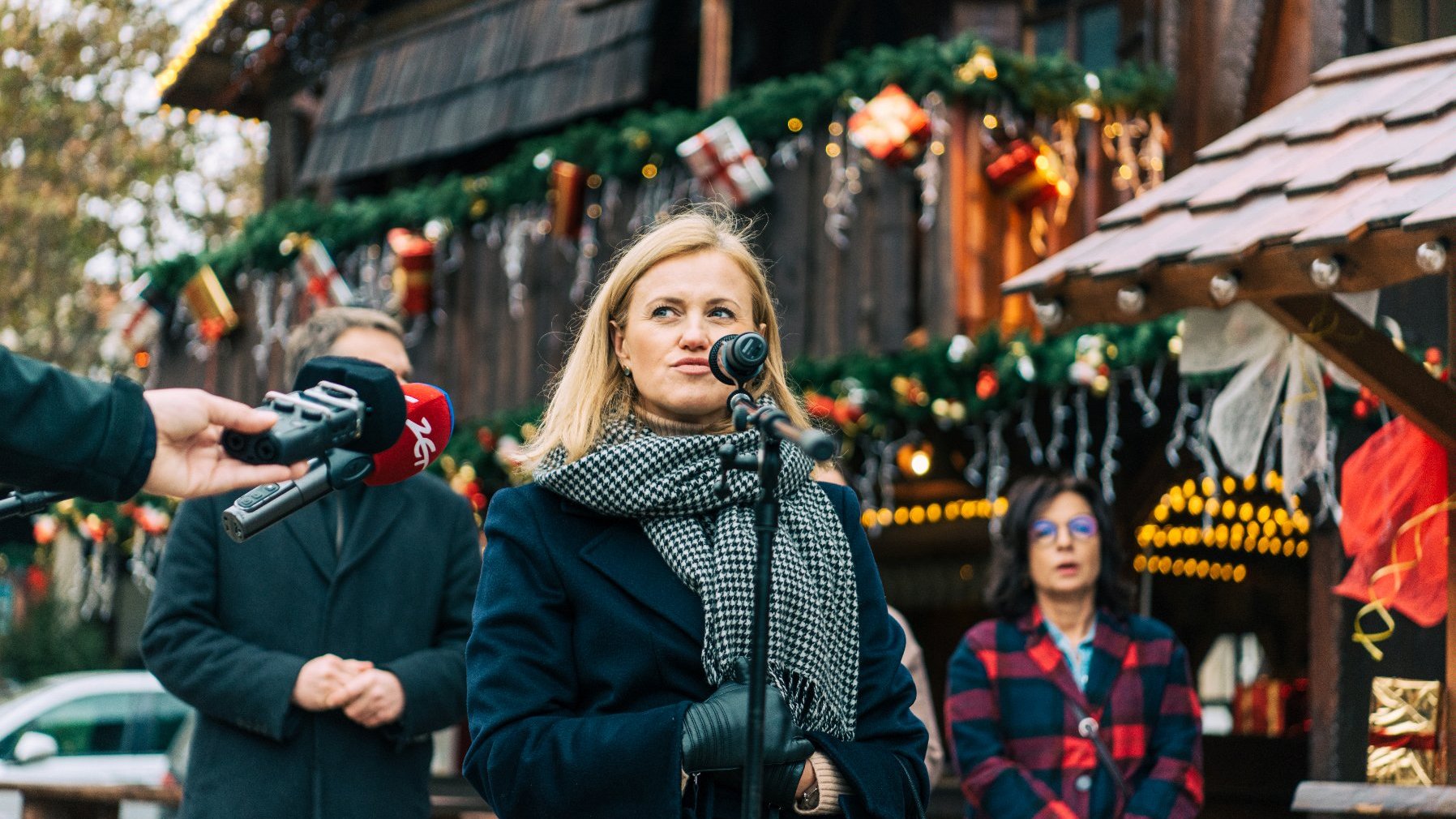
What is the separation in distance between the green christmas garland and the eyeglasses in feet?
10.7

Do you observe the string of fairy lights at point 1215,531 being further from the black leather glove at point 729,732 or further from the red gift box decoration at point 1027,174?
the black leather glove at point 729,732

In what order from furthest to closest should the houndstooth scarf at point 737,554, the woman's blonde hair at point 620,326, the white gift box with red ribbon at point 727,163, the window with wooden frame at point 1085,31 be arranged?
1. the window with wooden frame at point 1085,31
2. the white gift box with red ribbon at point 727,163
3. the woman's blonde hair at point 620,326
4. the houndstooth scarf at point 737,554

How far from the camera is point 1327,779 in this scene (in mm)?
7023

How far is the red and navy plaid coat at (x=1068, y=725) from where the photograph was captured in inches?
202

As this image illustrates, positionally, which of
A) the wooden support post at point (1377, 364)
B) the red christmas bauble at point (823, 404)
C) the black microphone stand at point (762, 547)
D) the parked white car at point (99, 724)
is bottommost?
the parked white car at point (99, 724)

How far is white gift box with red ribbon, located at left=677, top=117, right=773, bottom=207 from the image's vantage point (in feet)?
29.7

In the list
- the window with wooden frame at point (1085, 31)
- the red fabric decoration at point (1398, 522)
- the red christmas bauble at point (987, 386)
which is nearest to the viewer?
the red fabric decoration at point (1398, 522)

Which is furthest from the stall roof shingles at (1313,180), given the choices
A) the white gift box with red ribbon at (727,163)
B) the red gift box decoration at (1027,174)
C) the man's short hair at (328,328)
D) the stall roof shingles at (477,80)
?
the stall roof shingles at (477,80)

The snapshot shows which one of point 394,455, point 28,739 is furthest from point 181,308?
point 394,455

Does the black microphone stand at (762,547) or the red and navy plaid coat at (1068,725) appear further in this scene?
the red and navy plaid coat at (1068,725)

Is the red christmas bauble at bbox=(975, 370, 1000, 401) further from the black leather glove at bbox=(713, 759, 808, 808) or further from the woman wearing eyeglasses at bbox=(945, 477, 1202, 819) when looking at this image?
the black leather glove at bbox=(713, 759, 808, 808)

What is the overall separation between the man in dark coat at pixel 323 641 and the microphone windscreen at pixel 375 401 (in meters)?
1.72

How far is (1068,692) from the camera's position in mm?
5273

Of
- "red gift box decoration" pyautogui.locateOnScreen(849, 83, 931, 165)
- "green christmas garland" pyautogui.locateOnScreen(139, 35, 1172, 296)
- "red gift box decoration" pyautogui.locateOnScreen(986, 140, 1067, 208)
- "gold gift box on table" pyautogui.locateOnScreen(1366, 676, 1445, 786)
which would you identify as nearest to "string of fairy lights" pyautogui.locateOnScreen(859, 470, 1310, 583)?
"red gift box decoration" pyautogui.locateOnScreen(986, 140, 1067, 208)
